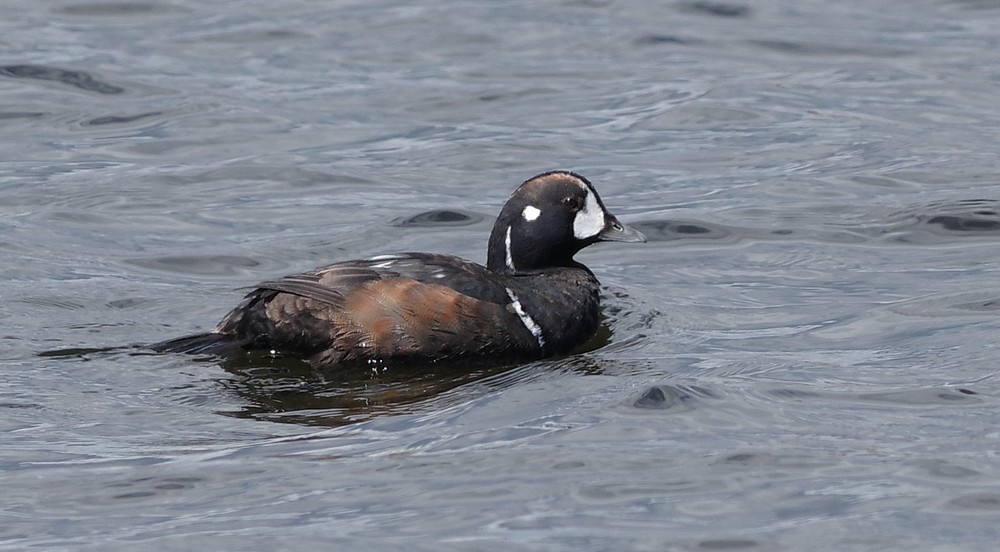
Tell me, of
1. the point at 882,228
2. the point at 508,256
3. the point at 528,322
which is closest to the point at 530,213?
the point at 508,256

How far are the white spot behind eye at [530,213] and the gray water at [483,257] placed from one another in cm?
76

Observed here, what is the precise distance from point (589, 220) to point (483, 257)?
169 centimetres

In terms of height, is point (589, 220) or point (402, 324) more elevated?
point (589, 220)

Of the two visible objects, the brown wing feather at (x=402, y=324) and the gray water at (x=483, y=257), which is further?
the brown wing feather at (x=402, y=324)

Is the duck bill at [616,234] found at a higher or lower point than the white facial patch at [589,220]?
lower

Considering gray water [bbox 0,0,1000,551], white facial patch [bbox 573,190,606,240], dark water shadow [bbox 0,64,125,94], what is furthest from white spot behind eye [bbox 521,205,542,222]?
dark water shadow [bbox 0,64,125,94]

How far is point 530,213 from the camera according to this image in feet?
30.9

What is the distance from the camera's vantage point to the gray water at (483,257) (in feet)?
21.6

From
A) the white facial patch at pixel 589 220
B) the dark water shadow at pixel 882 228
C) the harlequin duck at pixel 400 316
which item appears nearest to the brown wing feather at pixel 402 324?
the harlequin duck at pixel 400 316

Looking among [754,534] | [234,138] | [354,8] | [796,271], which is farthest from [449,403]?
[354,8]

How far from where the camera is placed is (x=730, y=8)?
62.4ft

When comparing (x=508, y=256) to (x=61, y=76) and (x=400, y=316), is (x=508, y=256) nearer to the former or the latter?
(x=400, y=316)

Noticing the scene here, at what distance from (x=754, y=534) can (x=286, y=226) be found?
6.49 meters

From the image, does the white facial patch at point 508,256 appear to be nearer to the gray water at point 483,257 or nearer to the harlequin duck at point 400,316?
the harlequin duck at point 400,316
